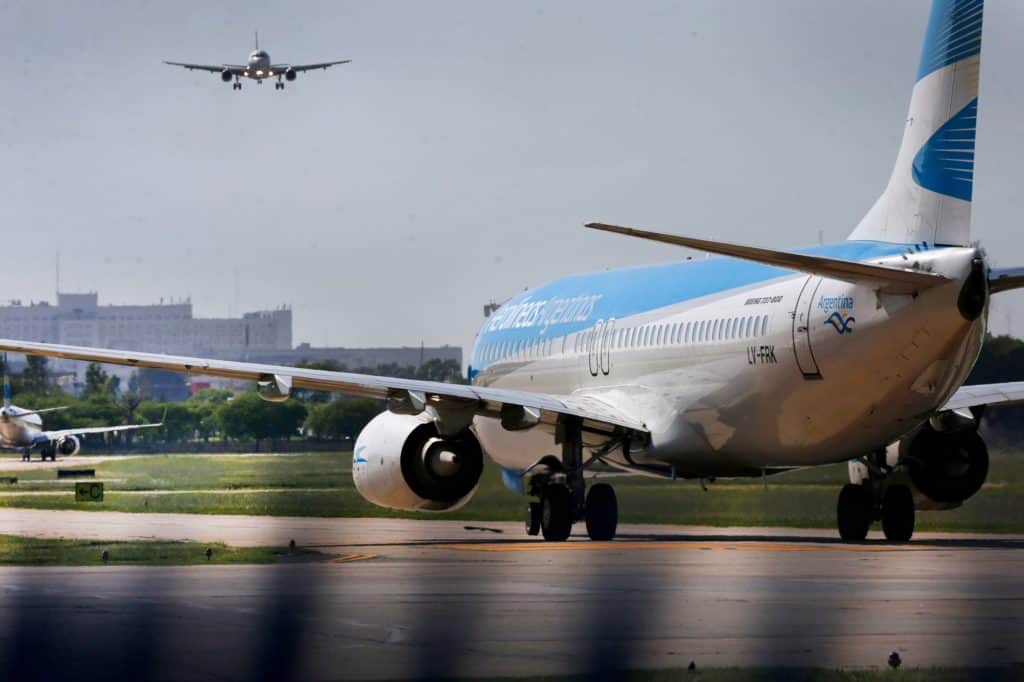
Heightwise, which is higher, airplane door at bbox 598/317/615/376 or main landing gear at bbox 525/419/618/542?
airplane door at bbox 598/317/615/376

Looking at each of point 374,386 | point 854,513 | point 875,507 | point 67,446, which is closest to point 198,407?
point 67,446

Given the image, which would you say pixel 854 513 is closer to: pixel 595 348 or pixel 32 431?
pixel 595 348

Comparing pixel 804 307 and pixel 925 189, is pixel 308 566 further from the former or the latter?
pixel 925 189

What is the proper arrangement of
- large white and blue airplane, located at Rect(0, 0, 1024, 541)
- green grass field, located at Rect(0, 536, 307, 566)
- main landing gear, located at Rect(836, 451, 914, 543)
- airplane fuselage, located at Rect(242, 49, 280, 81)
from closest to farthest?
green grass field, located at Rect(0, 536, 307, 566), large white and blue airplane, located at Rect(0, 0, 1024, 541), main landing gear, located at Rect(836, 451, 914, 543), airplane fuselage, located at Rect(242, 49, 280, 81)

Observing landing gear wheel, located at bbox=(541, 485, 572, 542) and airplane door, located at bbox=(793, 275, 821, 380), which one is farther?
landing gear wheel, located at bbox=(541, 485, 572, 542)

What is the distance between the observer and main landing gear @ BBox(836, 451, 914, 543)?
3036cm

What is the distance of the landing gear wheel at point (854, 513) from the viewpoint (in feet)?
100

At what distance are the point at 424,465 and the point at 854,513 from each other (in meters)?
6.63

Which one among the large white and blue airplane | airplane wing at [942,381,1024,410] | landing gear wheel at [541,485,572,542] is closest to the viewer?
the large white and blue airplane

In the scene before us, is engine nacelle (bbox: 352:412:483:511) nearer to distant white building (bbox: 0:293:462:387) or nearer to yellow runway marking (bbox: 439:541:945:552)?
yellow runway marking (bbox: 439:541:945:552)

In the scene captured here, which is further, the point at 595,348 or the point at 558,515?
the point at 595,348

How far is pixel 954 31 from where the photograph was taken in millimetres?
27828

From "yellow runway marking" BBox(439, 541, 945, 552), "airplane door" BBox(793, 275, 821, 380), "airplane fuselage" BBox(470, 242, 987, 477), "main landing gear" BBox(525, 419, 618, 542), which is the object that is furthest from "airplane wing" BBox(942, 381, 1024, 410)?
"main landing gear" BBox(525, 419, 618, 542)

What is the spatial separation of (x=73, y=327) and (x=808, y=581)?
76126 millimetres
